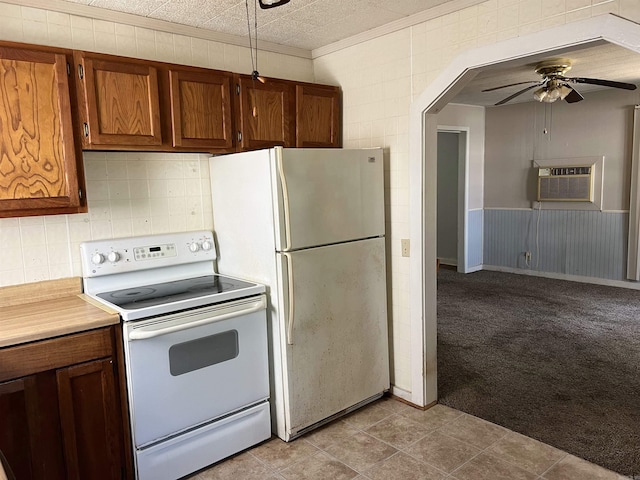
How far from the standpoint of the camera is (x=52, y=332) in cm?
193

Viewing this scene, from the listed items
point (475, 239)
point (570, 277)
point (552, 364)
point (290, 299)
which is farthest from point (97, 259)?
point (570, 277)

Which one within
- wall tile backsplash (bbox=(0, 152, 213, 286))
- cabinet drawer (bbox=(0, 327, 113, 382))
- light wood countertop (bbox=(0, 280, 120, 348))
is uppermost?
wall tile backsplash (bbox=(0, 152, 213, 286))

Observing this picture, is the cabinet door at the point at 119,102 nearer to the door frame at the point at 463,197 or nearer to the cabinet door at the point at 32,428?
the cabinet door at the point at 32,428

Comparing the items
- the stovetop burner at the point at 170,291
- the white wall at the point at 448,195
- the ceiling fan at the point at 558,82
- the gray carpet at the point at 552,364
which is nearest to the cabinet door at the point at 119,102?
the stovetop burner at the point at 170,291

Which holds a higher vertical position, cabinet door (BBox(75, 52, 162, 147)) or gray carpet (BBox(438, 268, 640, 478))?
cabinet door (BBox(75, 52, 162, 147))

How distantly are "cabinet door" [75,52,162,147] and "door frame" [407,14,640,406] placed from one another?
4.79 ft

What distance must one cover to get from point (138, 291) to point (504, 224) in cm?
577

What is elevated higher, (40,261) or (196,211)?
(196,211)

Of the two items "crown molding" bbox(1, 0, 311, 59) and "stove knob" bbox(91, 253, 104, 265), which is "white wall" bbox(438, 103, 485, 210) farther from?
"stove knob" bbox(91, 253, 104, 265)

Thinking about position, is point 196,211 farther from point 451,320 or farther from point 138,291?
point 451,320

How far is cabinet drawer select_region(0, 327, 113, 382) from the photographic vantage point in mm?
1846

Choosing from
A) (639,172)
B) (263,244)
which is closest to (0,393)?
(263,244)

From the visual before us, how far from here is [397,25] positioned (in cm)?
280

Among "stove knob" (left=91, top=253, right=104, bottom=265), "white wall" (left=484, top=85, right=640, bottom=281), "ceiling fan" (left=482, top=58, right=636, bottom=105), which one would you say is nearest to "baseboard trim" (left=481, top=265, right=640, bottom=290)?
"white wall" (left=484, top=85, right=640, bottom=281)
